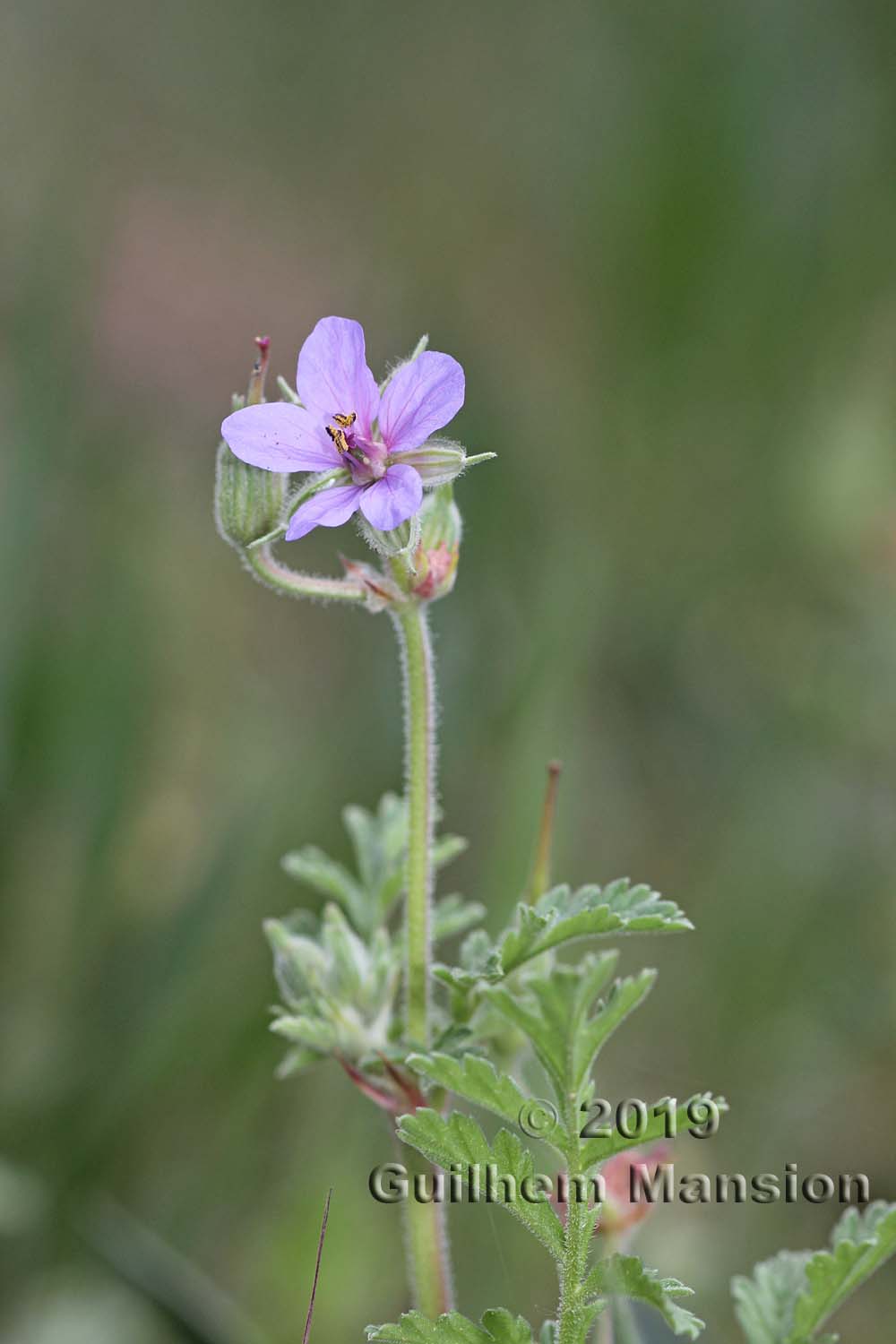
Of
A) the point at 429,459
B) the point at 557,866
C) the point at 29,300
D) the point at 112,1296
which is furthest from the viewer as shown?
the point at 29,300

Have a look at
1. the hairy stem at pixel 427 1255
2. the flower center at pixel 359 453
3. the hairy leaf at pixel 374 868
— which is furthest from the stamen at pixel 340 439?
the hairy stem at pixel 427 1255

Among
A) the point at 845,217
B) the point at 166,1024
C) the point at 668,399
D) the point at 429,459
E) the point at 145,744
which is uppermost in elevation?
the point at 845,217

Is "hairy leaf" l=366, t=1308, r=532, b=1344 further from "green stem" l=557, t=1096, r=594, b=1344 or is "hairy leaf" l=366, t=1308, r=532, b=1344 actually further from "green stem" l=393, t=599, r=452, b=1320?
"green stem" l=393, t=599, r=452, b=1320

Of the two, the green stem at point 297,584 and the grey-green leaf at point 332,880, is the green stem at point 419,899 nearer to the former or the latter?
the green stem at point 297,584

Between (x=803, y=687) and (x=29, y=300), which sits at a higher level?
(x=29, y=300)

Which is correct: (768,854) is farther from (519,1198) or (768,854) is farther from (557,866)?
(519,1198)

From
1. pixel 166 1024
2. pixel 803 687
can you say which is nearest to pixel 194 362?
pixel 803 687

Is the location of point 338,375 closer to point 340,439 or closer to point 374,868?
point 340,439

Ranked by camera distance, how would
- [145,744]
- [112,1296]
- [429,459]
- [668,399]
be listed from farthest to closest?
[668,399] → [145,744] → [112,1296] → [429,459]
